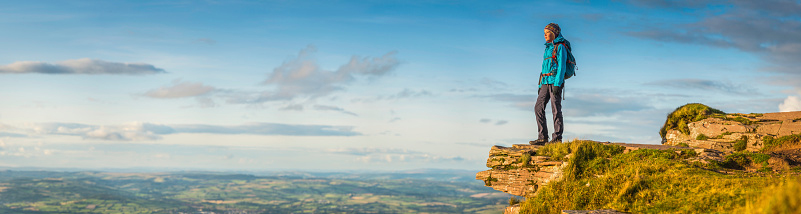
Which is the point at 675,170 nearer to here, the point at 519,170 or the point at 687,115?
the point at 519,170

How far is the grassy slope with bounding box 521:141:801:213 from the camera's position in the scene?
8734 mm

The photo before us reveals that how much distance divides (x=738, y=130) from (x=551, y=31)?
7.04 metres

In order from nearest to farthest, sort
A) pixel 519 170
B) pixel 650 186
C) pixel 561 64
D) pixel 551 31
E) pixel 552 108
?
1. pixel 650 186
2. pixel 519 170
3. pixel 561 64
4. pixel 551 31
5. pixel 552 108

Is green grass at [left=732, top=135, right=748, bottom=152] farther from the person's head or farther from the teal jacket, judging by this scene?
the person's head

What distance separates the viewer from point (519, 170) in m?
15.4

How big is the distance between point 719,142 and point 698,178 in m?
7.53

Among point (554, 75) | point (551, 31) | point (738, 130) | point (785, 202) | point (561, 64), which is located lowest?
point (785, 202)

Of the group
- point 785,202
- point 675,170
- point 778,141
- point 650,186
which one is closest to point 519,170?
point 675,170

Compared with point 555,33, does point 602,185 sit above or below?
below

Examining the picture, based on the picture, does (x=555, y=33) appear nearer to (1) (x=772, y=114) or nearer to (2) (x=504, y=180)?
(2) (x=504, y=180)

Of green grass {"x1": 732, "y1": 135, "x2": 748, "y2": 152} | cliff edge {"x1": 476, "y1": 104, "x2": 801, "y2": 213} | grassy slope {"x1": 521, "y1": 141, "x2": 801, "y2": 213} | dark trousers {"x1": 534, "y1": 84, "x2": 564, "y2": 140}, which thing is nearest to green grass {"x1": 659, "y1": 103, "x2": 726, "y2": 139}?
cliff edge {"x1": 476, "y1": 104, "x2": 801, "y2": 213}

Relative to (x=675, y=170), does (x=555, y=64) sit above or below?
above

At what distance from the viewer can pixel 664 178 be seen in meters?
11.2

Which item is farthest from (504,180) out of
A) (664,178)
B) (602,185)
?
(664,178)
